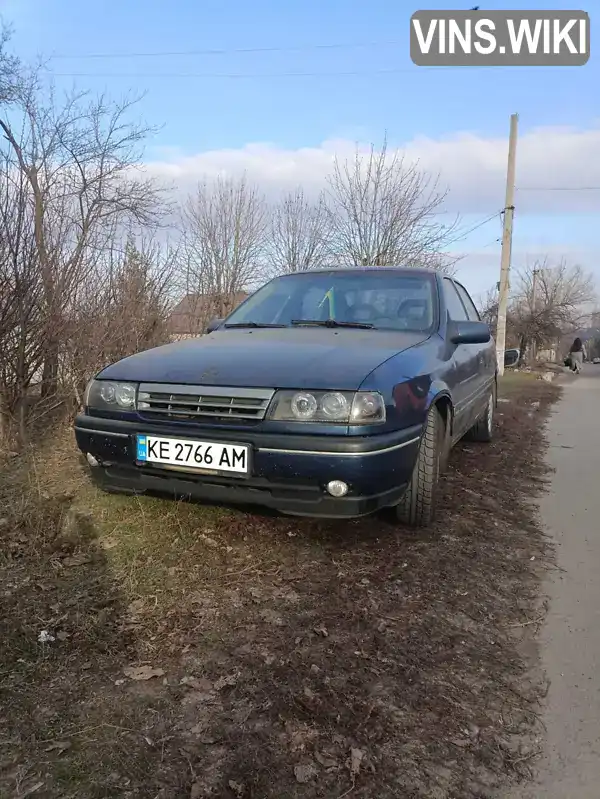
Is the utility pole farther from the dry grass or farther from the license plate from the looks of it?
the license plate

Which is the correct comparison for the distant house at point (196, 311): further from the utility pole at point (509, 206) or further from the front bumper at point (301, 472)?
the utility pole at point (509, 206)

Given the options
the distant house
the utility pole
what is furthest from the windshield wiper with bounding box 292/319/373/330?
the utility pole

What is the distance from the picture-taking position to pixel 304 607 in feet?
8.07

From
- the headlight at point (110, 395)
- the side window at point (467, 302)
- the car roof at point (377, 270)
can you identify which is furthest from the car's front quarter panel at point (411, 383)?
the side window at point (467, 302)

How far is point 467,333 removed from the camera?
12.4ft

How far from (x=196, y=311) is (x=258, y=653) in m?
8.94

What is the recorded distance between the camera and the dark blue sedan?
8.36 ft

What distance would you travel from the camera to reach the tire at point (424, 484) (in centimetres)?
317

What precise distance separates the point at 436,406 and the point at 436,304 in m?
0.84

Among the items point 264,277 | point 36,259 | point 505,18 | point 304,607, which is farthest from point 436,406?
point 264,277

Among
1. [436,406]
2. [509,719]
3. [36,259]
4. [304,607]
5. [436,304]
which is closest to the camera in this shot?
[509,719]

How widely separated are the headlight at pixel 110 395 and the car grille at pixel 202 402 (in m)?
0.07

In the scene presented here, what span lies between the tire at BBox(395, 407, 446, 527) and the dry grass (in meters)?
0.13

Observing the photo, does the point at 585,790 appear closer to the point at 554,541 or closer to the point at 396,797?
the point at 396,797
